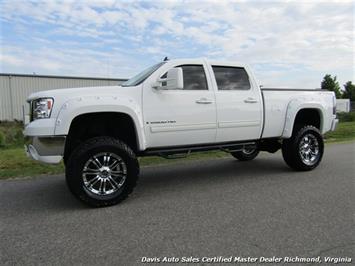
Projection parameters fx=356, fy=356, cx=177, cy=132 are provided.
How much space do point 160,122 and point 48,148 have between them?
164 cm

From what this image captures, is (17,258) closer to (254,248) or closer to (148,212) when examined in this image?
(148,212)

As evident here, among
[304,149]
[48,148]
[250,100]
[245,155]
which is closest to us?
[48,148]

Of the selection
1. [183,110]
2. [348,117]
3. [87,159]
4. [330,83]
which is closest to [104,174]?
[87,159]

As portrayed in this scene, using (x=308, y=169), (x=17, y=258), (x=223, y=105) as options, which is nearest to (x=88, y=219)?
(x=17, y=258)

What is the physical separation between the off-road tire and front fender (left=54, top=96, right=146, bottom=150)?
1.11 feet

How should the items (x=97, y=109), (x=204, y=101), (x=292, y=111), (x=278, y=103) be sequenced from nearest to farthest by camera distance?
(x=97, y=109)
(x=204, y=101)
(x=278, y=103)
(x=292, y=111)

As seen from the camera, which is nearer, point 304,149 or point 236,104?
point 236,104

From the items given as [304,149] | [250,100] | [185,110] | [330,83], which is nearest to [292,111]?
[304,149]

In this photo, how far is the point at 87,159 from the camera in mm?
4777

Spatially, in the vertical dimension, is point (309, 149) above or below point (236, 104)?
→ below

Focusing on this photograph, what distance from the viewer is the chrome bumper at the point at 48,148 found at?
4.70 meters

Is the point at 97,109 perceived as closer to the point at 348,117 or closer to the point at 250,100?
the point at 250,100

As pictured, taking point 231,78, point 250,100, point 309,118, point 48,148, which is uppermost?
point 231,78

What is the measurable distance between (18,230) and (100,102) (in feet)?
6.24
